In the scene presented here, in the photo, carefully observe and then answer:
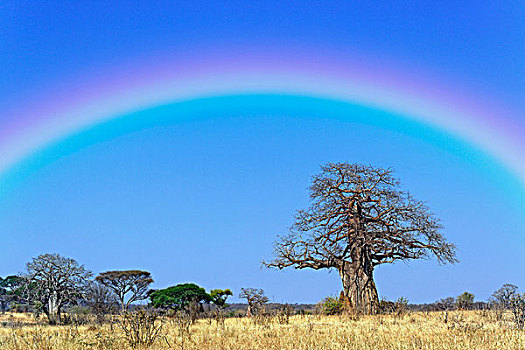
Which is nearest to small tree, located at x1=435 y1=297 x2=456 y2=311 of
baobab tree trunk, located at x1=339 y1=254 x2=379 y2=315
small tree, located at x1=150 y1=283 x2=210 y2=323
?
baobab tree trunk, located at x1=339 y1=254 x2=379 y2=315

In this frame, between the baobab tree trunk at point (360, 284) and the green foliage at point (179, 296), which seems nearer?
the baobab tree trunk at point (360, 284)

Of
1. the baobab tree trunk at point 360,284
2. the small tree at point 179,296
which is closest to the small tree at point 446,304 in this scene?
the baobab tree trunk at point 360,284

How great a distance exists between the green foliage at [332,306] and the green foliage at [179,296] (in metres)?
18.4

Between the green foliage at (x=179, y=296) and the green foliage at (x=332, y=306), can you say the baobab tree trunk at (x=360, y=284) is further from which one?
the green foliage at (x=179, y=296)

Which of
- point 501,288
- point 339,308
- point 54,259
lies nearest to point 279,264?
point 339,308

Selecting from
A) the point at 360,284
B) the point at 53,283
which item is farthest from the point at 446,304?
the point at 53,283

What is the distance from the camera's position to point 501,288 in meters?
27.7

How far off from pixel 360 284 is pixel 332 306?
1961 millimetres

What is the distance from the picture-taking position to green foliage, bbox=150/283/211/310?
146ft

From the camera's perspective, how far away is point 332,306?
2745 cm

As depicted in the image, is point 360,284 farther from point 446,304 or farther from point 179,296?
point 179,296

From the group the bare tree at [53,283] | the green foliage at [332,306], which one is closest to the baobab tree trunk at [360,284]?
the green foliage at [332,306]

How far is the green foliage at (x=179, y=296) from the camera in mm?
44581

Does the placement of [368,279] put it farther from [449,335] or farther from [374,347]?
[374,347]
